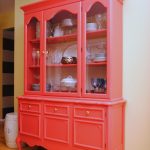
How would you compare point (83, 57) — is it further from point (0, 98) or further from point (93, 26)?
point (0, 98)

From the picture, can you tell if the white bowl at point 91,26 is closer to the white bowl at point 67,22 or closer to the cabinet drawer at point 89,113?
the white bowl at point 67,22

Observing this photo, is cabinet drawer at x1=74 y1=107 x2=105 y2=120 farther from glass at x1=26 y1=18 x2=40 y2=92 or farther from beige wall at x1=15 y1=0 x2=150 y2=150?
glass at x1=26 y1=18 x2=40 y2=92

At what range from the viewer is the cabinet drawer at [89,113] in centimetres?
203

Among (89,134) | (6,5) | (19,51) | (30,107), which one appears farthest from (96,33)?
(6,5)

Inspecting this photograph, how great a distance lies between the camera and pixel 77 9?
2266 mm

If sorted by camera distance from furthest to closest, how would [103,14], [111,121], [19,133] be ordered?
[19,133]
[103,14]
[111,121]

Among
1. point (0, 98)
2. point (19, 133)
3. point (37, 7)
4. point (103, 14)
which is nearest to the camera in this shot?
point (103, 14)

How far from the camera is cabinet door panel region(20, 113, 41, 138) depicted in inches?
99.6

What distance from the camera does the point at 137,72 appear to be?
7.29ft

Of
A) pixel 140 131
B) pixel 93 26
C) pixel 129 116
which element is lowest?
pixel 140 131

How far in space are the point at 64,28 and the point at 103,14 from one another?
56cm

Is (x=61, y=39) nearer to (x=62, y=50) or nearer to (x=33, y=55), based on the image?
(x=62, y=50)

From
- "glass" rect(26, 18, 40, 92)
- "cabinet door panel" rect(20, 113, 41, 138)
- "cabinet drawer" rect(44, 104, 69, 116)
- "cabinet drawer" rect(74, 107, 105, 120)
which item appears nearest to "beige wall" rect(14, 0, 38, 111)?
"glass" rect(26, 18, 40, 92)

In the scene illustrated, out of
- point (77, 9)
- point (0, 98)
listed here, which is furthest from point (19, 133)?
point (0, 98)
